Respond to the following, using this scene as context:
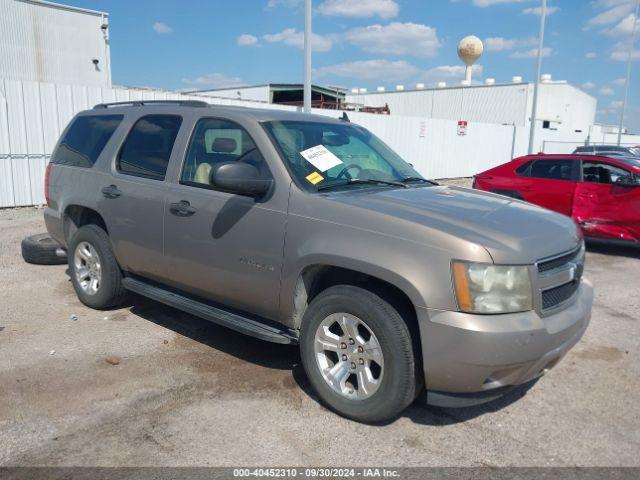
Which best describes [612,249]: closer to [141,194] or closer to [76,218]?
[141,194]

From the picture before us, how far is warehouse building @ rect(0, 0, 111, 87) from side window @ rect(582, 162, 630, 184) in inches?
940

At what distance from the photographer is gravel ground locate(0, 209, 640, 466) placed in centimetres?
300

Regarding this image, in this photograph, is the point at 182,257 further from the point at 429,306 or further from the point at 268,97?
the point at 268,97

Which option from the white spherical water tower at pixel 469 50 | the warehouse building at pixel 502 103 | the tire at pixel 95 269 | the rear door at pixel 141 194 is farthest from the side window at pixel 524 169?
the white spherical water tower at pixel 469 50

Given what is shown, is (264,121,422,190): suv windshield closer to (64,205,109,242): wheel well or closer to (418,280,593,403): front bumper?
(418,280,593,403): front bumper

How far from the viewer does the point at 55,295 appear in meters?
5.81

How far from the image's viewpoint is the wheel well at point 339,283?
3133 millimetres

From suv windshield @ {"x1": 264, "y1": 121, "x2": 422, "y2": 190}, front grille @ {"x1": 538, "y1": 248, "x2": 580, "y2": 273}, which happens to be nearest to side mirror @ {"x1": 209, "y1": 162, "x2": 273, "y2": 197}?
suv windshield @ {"x1": 264, "y1": 121, "x2": 422, "y2": 190}

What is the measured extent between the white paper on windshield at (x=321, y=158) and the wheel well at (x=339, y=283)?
77 centimetres

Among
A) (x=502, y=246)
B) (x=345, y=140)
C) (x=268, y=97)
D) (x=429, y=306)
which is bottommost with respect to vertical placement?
(x=429, y=306)

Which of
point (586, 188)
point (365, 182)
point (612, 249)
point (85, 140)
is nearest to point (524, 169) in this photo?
point (586, 188)

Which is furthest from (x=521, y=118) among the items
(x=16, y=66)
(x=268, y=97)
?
(x=16, y=66)

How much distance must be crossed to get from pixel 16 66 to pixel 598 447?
2783cm

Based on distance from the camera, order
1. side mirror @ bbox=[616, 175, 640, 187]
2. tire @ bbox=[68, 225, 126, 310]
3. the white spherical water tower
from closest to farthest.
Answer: tire @ bbox=[68, 225, 126, 310], side mirror @ bbox=[616, 175, 640, 187], the white spherical water tower
